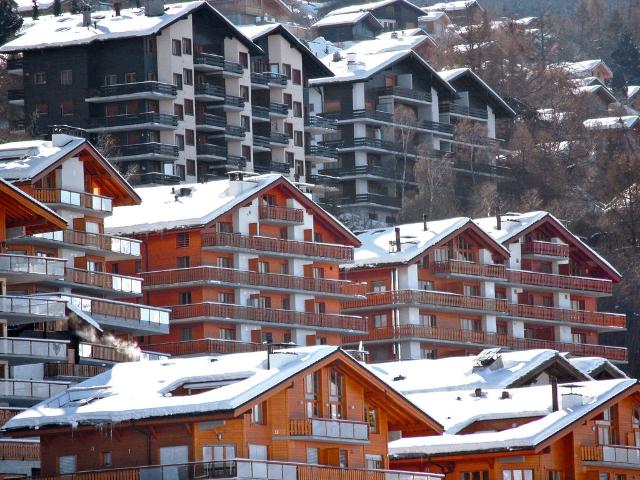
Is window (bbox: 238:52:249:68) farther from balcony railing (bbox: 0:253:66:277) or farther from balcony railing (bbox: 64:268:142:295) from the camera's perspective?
balcony railing (bbox: 0:253:66:277)

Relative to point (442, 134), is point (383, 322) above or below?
below

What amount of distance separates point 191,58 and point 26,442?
61.4m

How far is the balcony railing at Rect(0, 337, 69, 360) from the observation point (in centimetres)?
7556

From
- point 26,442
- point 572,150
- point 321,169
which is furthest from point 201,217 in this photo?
point 572,150

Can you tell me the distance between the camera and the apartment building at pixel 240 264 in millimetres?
102125

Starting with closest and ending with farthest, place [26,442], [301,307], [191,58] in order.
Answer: [26,442]
[301,307]
[191,58]

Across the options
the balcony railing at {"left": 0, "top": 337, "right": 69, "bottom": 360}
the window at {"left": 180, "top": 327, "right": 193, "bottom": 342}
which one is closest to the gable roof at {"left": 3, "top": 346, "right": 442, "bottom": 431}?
the balcony railing at {"left": 0, "top": 337, "right": 69, "bottom": 360}

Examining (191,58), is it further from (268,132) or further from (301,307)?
(301,307)

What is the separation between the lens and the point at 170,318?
101000mm

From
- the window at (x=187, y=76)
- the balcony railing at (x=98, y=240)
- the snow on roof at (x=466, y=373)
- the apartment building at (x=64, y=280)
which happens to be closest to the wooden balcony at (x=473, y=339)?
the apartment building at (x=64, y=280)

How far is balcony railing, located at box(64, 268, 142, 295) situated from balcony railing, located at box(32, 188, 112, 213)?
3.34 meters

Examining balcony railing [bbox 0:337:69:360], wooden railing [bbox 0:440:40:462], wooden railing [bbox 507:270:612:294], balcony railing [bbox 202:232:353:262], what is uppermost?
balcony railing [bbox 202:232:353:262]

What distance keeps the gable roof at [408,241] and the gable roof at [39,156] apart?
2268cm

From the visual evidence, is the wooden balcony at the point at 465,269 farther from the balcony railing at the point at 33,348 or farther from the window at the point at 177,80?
the balcony railing at the point at 33,348
